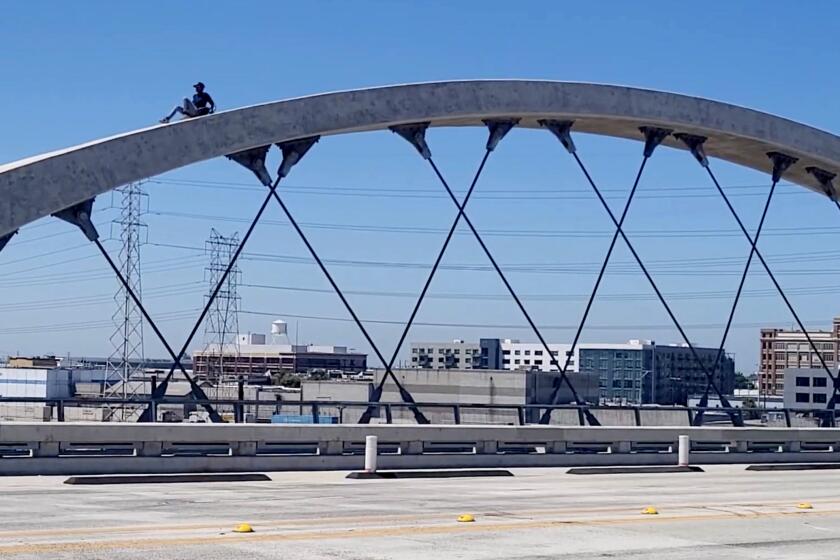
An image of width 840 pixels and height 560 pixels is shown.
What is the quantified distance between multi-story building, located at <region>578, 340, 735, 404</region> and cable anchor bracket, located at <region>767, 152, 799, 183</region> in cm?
4432

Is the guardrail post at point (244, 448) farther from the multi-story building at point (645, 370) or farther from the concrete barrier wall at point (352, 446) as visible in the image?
the multi-story building at point (645, 370)

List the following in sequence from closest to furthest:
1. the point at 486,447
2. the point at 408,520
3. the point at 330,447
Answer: the point at 408,520, the point at 330,447, the point at 486,447

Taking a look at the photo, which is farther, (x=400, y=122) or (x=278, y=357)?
(x=278, y=357)

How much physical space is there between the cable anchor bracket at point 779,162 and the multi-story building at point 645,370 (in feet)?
145

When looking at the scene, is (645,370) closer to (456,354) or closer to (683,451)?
(456,354)

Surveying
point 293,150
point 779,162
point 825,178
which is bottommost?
point 293,150

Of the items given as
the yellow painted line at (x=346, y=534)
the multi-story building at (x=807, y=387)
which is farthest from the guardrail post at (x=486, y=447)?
the multi-story building at (x=807, y=387)

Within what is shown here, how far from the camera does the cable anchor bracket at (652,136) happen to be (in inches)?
1264

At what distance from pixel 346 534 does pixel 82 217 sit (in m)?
11.8

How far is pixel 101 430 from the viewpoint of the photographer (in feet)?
68.6

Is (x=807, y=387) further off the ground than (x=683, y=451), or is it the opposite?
(x=683, y=451)

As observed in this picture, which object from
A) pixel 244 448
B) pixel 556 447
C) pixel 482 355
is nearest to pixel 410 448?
pixel 244 448

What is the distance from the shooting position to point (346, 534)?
13.2 meters

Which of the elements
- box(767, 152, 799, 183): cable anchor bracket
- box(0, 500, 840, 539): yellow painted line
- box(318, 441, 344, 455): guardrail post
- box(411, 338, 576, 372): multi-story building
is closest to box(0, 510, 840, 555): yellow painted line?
box(0, 500, 840, 539): yellow painted line
